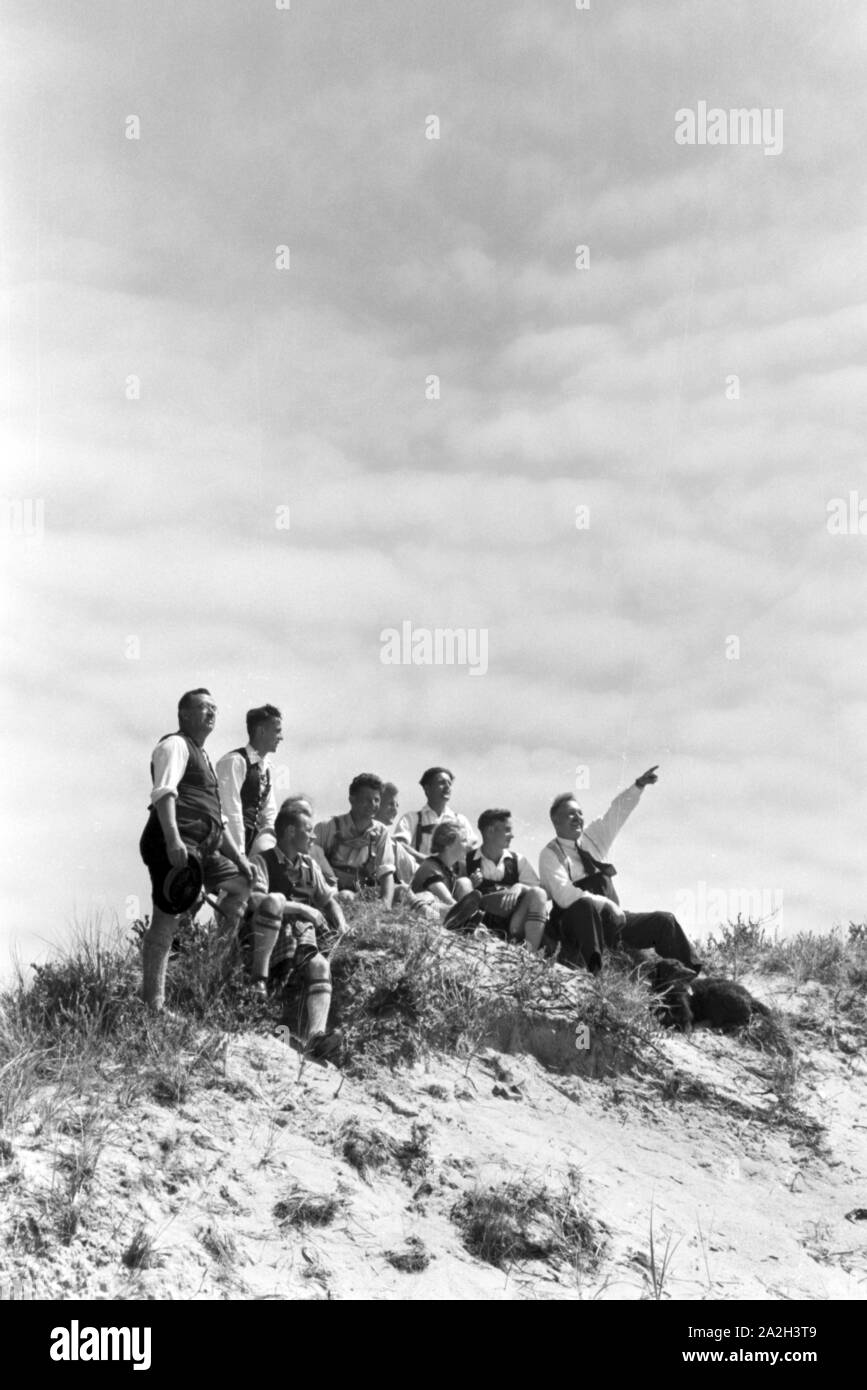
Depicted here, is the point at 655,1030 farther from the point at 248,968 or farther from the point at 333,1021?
the point at 248,968

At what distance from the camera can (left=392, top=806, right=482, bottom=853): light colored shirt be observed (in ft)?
38.1

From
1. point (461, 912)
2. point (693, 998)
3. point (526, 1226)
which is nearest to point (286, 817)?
point (461, 912)

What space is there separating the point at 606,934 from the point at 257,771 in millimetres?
3328

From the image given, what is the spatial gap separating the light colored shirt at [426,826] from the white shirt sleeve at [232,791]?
8.44ft

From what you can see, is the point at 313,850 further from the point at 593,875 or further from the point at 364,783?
the point at 593,875

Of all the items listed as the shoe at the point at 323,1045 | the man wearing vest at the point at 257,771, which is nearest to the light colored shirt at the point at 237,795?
the man wearing vest at the point at 257,771

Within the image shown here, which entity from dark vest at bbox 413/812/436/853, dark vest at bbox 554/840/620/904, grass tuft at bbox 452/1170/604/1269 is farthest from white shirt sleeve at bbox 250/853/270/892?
dark vest at bbox 554/840/620/904

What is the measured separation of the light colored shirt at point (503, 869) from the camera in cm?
1121

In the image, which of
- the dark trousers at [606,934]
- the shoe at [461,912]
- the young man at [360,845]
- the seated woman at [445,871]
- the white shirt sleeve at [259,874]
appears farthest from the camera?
the seated woman at [445,871]

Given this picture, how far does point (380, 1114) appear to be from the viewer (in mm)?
8750

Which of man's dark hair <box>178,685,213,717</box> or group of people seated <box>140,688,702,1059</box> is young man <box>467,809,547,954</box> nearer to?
group of people seated <box>140,688,702,1059</box>

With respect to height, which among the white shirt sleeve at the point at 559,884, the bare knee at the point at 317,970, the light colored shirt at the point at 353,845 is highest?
the light colored shirt at the point at 353,845

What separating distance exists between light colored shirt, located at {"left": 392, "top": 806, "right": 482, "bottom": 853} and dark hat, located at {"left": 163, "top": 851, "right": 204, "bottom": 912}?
367cm

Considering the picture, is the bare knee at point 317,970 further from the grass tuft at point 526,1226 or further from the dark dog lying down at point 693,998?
the dark dog lying down at point 693,998
